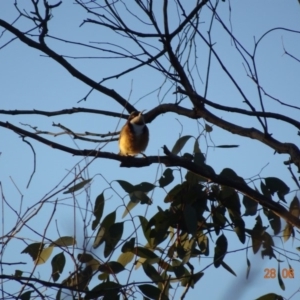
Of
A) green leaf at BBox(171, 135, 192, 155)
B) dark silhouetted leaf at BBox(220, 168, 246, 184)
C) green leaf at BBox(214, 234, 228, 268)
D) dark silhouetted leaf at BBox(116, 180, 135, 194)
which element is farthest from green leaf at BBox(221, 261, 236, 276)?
green leaf at BBox(171, 135, 192, 155)

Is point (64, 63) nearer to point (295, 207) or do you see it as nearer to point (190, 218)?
point (190, 218)

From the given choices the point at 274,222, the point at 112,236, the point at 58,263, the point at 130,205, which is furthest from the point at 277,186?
the point at 58,263

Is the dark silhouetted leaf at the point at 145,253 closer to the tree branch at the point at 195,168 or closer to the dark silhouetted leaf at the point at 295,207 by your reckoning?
the tree branch at the point at 195,168

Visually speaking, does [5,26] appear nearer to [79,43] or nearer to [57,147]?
[79,43]

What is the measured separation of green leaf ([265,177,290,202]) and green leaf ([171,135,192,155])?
448 millimetres

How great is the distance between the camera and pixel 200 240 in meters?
3.26

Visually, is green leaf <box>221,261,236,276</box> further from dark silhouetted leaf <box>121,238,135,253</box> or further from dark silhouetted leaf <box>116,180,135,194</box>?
dark silhouetted leaf <box>116,180,135,194</box>

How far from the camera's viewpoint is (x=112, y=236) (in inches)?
117

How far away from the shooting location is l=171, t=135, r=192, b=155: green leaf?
339cm

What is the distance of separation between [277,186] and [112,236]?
2.62 ft

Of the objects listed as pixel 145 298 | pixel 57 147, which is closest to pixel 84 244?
pixel 57 147

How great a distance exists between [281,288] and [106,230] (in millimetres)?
805

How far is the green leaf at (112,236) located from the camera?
116 inches

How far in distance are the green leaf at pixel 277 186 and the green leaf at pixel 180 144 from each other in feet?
1.47
